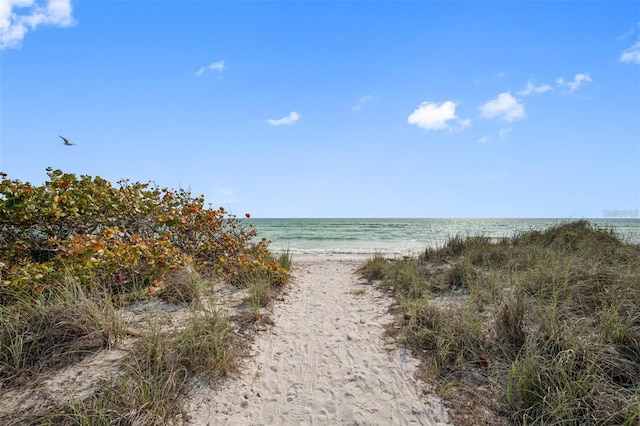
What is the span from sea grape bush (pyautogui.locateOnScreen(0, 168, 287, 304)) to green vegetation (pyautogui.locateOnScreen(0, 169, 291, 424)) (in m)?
0.02

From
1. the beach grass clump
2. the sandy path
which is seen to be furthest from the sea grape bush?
the sandy path

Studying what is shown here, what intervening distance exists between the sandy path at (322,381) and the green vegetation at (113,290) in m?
0.34

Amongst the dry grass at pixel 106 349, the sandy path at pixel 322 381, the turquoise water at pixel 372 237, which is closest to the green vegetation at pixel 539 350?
the sandy path at pixel 322 381

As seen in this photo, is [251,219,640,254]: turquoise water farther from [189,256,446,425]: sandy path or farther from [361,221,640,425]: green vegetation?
[361,221,640,425]: green vegetation

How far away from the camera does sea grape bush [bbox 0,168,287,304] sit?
14.8 ft

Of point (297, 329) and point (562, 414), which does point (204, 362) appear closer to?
point (297, 329)

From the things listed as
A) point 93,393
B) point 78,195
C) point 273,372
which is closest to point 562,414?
point 273,372

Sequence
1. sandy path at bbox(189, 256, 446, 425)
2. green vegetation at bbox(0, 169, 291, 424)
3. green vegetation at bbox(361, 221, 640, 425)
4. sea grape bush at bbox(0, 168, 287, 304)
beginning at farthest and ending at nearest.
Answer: sea grape bush at bbox(0, 168, 287, 304) < sandy path at bbox(189, 256, 446, 425) < green vegetation at bbox(0, 169, 291, 424) < green vegetation at bbox(361, 221, 640, 425)

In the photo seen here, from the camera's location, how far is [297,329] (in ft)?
16.0

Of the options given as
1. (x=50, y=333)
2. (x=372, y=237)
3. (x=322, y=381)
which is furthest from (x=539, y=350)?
(x=372, y=237)

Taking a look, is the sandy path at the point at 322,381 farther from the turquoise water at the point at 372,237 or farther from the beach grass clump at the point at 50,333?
the turquoise water at the point at 372,237

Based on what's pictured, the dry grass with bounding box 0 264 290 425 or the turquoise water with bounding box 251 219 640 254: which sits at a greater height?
the dry grass with bounding box 0 264 290 425

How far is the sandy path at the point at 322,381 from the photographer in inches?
119

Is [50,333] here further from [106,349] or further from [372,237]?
[372,237]
